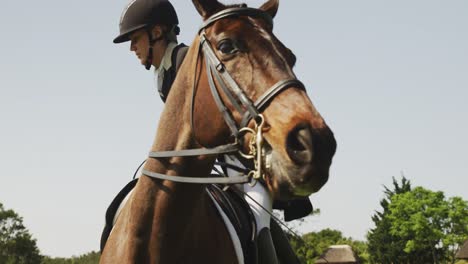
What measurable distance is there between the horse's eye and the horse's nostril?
1.08 m

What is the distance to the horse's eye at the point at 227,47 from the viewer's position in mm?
4441

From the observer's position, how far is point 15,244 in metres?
79.8

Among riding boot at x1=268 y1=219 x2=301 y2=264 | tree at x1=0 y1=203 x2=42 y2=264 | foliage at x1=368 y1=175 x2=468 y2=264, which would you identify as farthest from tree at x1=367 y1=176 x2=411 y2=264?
riding boot at x1=268 y1=219 x2=301 y2=264

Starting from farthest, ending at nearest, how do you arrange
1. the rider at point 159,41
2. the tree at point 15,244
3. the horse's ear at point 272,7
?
the tree at point 15,244
the rider at point 159,41
the horse's ear at point 272,7

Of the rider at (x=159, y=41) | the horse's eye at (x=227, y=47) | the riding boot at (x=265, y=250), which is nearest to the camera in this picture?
the horse's eye at (x=227, y=47)

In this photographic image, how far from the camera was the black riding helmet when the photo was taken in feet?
21.5

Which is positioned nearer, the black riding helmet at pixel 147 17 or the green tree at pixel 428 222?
the black riding helmet at pixel 147 17

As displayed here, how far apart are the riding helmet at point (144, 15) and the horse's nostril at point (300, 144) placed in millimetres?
3470

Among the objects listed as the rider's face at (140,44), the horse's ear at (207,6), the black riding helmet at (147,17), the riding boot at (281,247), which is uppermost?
the black riding helmet at (147,17)

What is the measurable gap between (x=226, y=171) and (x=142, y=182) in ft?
6.36

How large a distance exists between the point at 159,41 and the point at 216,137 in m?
2.51

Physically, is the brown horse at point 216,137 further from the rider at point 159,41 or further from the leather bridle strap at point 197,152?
the rider at point 159,41

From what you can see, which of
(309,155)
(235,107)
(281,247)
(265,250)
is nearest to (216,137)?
(235,107)

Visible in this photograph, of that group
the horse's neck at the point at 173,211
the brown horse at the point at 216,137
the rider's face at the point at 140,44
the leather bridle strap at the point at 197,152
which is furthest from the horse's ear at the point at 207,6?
the rider's face at the point at 140,44
